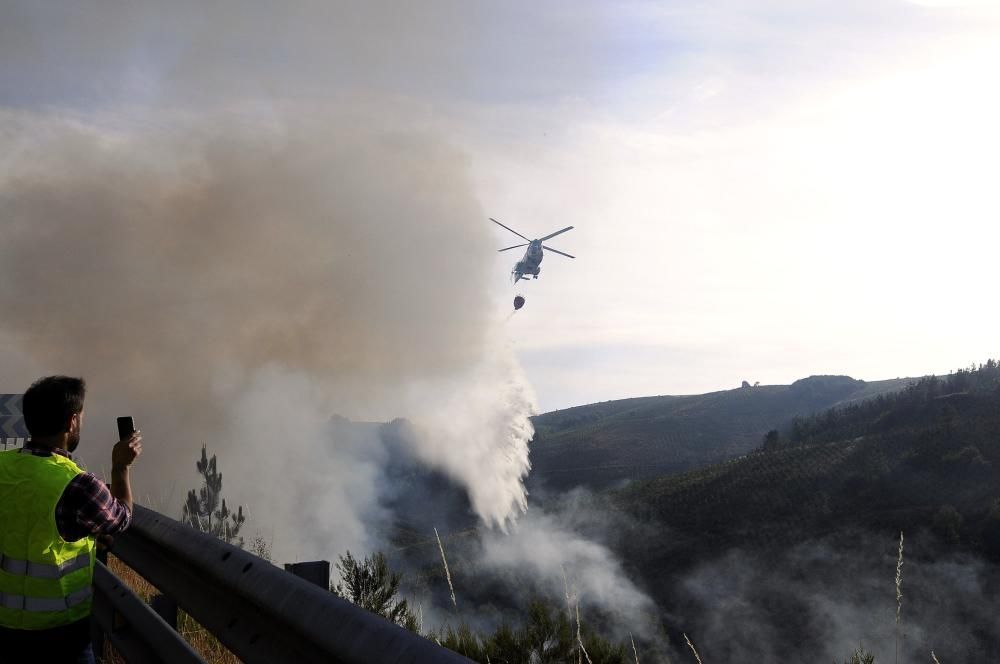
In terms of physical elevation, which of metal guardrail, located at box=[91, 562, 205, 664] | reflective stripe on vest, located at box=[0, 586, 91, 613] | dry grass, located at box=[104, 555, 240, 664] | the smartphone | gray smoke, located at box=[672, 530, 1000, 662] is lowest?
gray smoke, located at box=[672, 530, 1000, 662]

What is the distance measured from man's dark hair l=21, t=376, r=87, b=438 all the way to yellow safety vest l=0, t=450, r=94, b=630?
0.14 meters

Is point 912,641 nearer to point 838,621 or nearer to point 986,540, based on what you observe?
point 838,621

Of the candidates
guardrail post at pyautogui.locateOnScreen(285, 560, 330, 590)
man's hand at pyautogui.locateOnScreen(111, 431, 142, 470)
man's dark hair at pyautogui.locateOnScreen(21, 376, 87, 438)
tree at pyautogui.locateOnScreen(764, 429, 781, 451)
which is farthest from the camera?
tree at pyautogui.locateOnScreen(764, 429, 781, 451)

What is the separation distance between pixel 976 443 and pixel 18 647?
10233 cm

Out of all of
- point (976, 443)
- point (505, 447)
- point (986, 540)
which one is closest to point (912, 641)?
point (986, 540)

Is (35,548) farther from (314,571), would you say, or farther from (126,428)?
(314,571)

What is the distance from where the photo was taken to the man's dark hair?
4.47 metres

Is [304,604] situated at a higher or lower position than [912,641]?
higher

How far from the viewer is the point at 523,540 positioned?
114 m

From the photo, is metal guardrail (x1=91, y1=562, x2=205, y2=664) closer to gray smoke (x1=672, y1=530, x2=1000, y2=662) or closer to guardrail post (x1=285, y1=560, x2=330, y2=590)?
guardrail post (x1=285, y1=560, x2=330, y2=590)

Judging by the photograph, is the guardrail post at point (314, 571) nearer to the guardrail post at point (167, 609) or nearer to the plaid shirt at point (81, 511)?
the plaid shirt at point (81, 511)

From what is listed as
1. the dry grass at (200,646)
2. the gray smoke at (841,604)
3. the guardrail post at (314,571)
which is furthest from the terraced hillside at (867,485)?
the guardrail post at (314,571)

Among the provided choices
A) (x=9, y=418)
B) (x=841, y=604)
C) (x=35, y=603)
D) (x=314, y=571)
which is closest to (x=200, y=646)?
(x=35, y=603)

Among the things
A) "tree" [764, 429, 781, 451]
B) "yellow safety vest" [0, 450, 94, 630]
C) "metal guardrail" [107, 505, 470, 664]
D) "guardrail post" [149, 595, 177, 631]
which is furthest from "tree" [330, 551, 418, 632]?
"tree" [764, 429, 781, 451]
